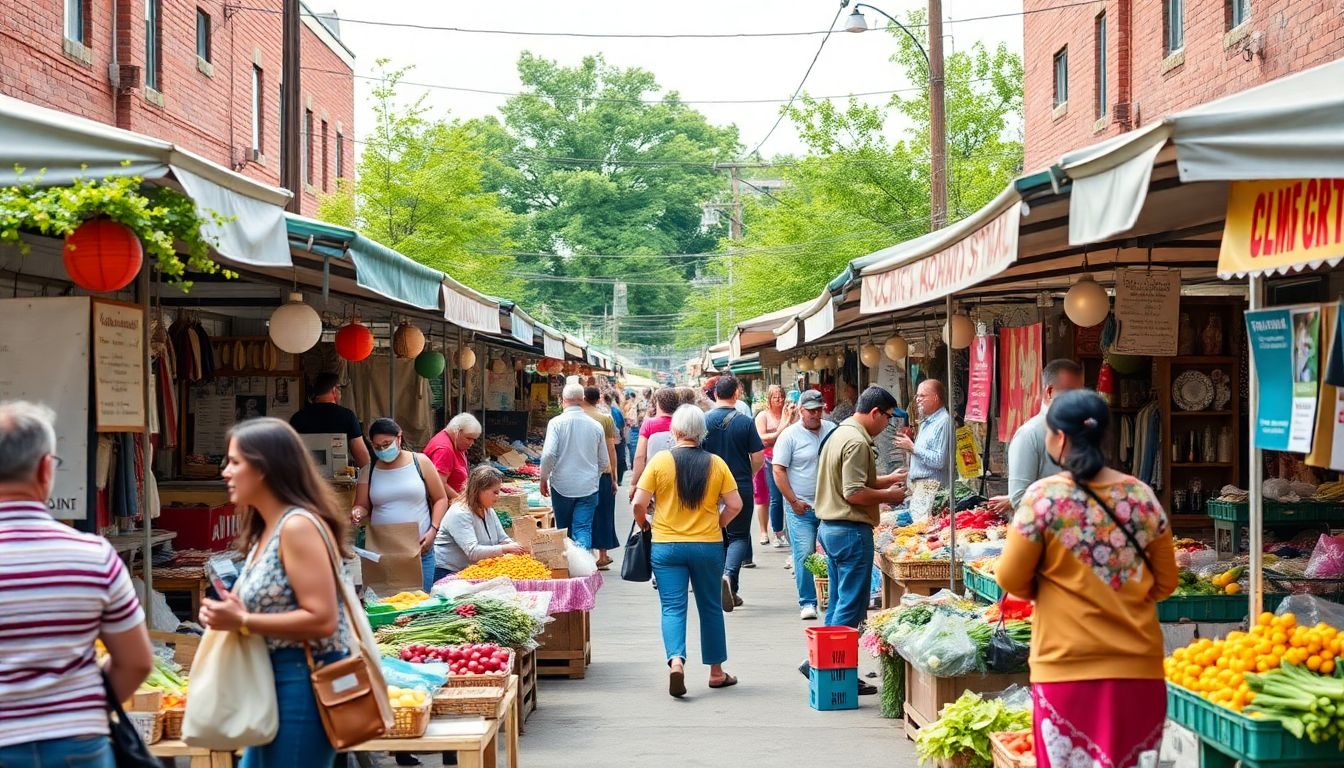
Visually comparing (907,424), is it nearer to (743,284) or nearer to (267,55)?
(267,55)

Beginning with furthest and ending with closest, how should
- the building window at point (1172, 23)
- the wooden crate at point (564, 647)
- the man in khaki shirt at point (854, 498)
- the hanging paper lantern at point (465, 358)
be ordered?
the hanging paper lantern at point (465, 358)
the building window at point (1172, 23)
the wooden crate at point (564, 647)
the man in khaki shirt at point (854, 498)

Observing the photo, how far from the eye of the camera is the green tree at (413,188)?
2564 cm

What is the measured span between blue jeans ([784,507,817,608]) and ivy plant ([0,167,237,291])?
7.37 metres

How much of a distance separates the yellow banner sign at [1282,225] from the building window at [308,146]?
23.8m

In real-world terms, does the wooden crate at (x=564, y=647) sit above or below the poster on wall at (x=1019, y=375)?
below

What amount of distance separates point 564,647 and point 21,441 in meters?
6.82

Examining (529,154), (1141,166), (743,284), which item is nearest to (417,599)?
(1141,166)

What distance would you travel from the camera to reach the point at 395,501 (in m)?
9.73

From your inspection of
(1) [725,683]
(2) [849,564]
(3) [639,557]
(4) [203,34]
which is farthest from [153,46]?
(2) [849,564]

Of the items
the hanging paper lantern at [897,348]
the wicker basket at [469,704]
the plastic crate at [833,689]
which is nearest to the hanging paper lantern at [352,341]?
the plastic crate at [833,689]

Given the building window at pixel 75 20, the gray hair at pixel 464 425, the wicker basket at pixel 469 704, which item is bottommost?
the wicker basket at pixel 469 704

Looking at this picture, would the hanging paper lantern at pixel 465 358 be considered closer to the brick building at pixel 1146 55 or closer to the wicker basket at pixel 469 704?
the brick building at pixel 1146 55

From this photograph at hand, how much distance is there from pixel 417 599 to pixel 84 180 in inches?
157

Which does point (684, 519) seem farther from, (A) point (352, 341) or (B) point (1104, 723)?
(B) point (1104, 723)
